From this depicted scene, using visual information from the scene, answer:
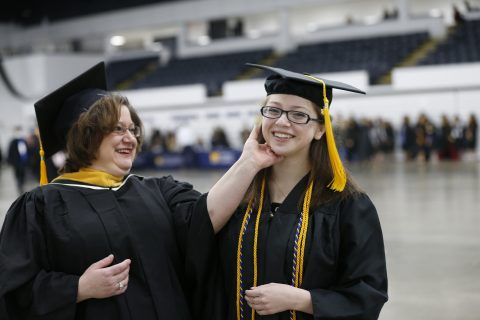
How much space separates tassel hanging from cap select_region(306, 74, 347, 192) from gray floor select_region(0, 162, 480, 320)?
9.90 feet

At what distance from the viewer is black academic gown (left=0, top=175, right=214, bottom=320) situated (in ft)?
7.68

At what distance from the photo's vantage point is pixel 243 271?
2377mm

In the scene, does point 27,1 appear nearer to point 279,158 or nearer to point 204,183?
point 204,183

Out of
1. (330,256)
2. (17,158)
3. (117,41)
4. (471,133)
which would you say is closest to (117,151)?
(330,256)

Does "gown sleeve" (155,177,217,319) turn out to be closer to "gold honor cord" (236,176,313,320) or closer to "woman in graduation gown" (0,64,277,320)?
→ "woman in graduation gown" (0,64,277,320)

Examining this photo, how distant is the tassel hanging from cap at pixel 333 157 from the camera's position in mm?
2359

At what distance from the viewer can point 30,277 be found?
2.33 m

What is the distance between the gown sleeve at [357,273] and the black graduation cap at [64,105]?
1.12 meters

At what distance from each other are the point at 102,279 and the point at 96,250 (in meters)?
0.14

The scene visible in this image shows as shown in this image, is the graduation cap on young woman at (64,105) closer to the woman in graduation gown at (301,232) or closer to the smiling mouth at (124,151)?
the smiling mouth at (124,151)

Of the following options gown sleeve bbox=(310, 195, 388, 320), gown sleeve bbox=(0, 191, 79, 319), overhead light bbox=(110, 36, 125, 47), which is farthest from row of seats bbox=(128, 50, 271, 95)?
gown sleeve bbox=(310, 195, 388, 320)

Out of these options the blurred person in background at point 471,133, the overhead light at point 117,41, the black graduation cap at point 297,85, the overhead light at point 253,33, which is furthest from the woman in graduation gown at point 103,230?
the overhead light at point 117,41

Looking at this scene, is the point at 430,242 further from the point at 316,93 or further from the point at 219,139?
the point at 219,139

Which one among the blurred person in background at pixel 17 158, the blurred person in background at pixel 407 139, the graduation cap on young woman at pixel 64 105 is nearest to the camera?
the graduation cap on young woman at pixel 64 105
